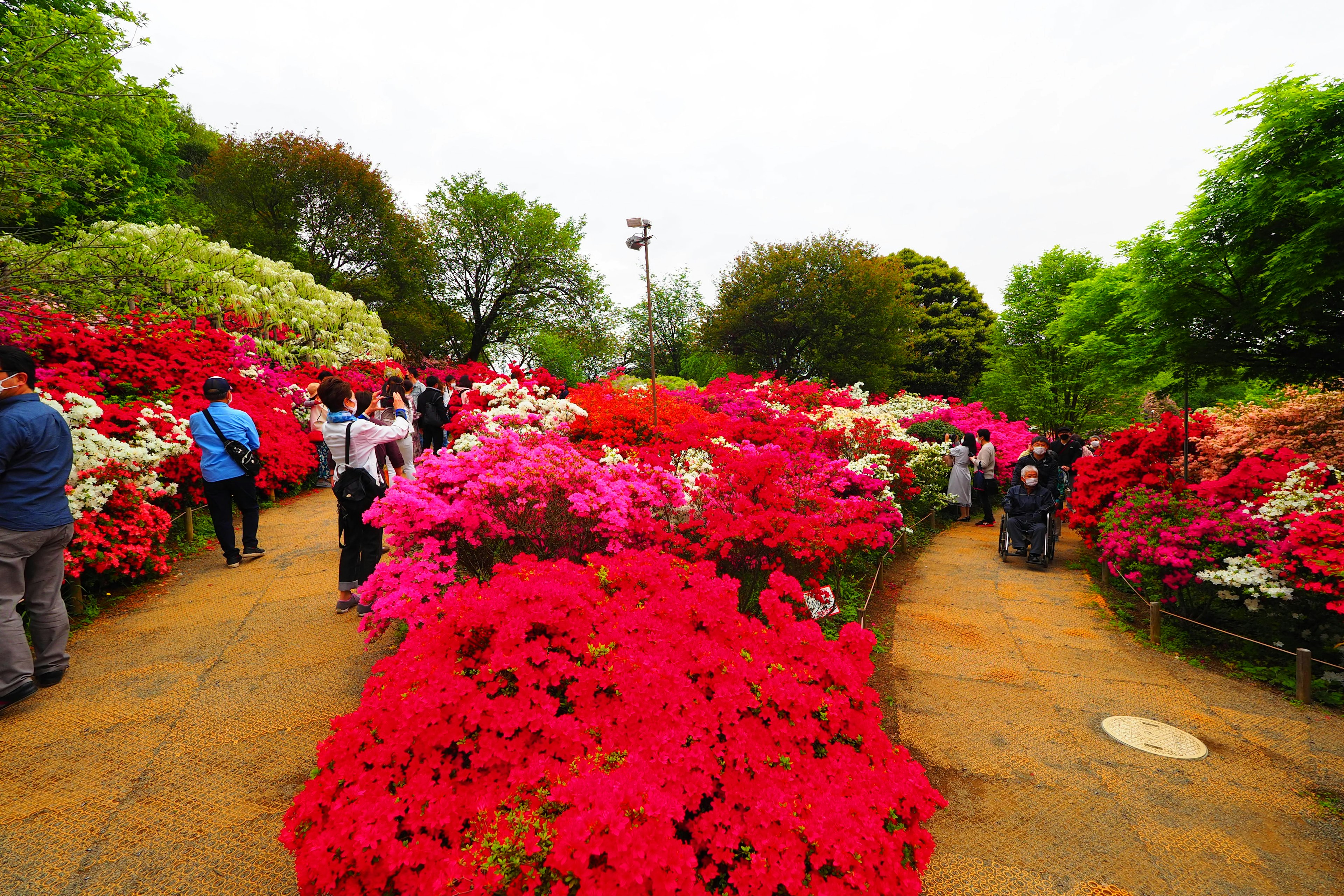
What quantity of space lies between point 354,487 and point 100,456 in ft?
7.98

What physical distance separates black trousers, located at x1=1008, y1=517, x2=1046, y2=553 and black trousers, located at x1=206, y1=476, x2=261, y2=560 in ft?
30.0

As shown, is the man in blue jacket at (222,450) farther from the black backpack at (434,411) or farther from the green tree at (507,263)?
the green tree at (507,263)

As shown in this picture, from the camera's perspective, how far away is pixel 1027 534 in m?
7.49

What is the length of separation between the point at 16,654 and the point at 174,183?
74.2 ft

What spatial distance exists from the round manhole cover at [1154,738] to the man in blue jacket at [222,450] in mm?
7114

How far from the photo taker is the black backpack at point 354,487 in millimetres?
4188

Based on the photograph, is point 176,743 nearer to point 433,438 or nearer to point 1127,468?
point 433,438

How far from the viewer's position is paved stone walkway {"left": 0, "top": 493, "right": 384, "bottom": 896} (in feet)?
6.88

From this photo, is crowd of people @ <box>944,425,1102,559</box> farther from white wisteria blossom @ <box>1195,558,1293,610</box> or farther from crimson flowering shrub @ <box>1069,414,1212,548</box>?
white wisteria blossom @ <box>1195,558,1293,610</box>

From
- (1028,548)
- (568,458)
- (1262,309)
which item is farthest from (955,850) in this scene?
(1262,309)

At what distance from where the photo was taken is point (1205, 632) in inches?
196

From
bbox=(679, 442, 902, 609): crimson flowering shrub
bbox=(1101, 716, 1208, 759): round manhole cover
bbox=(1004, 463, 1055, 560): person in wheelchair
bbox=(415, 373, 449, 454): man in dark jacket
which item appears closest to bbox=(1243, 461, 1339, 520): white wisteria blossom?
bbox=(1004, 463, 1055, 560): person in wheelchair

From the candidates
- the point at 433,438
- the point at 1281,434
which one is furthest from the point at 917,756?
the point at 1281,434

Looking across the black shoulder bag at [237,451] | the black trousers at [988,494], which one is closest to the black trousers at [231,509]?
the black shoulder bag at [237,451]
